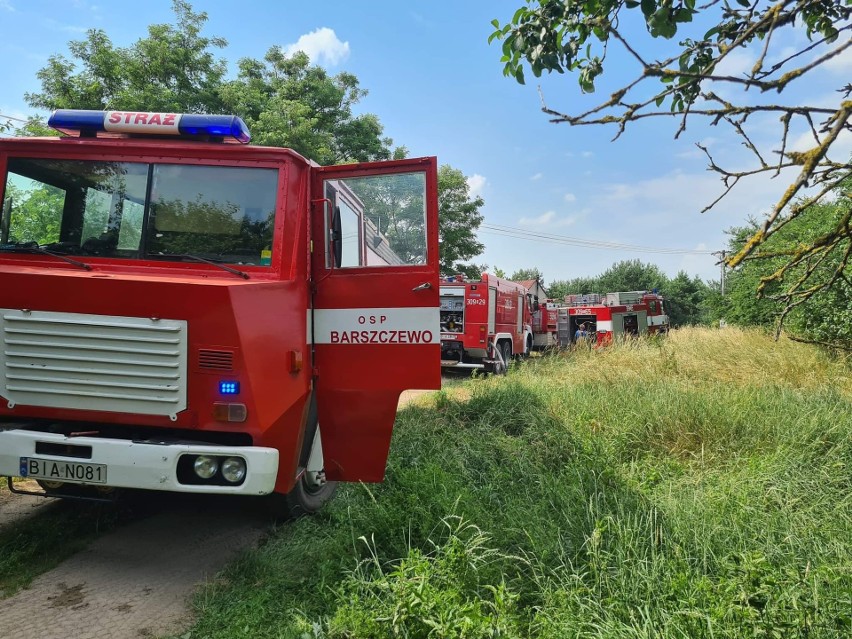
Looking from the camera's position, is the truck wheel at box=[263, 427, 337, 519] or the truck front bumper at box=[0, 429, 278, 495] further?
the truck wheel at box=[263, 427, 337, 519]

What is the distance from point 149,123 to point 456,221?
23644 mm

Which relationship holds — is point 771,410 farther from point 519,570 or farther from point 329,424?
point 329,424

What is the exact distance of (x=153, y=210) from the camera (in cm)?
343

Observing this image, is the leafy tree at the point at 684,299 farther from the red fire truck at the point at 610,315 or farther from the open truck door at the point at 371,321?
the open truck door at the point at 371,321

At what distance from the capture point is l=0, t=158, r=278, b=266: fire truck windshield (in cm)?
340

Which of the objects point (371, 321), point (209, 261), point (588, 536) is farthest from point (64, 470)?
point (588, 536)

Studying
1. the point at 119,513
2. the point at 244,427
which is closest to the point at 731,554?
the point at 244,427

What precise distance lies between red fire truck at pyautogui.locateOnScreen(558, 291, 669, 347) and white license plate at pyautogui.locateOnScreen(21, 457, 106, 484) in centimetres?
1658

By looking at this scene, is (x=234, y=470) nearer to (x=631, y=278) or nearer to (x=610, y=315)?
(x=610, y=315)

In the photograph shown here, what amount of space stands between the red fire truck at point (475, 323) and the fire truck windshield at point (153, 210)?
8.82 m

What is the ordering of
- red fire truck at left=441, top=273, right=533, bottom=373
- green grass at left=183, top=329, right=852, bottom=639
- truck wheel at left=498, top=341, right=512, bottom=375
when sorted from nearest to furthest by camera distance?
green grass at left=183, top=329, right=852, bottom=639, red fire truck at left=441, top=273, right=533, bottom=373, truck wheel at left=498, top=341, right=512, bottom=375

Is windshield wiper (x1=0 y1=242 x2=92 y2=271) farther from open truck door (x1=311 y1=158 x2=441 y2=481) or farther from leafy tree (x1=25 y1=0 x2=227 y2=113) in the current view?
leafy tree (x1=25 y1=0 x2=227 y2=113)

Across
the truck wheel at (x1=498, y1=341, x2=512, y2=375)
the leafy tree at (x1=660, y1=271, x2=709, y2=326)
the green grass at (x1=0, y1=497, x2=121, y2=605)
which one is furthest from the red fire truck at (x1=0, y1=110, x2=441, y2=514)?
the leafy tree at (x1=660, y1=271, x2=709, y2=326)

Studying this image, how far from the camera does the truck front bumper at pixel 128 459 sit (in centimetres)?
287
